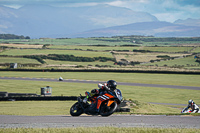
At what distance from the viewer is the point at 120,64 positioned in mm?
119125

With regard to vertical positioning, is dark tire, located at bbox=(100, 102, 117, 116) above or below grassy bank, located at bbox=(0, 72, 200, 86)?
above

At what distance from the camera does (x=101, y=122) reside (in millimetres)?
16172

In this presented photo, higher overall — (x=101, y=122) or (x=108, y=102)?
(x=108, y=102)

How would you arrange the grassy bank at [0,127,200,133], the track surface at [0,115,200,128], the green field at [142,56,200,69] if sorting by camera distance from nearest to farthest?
the grassy bank at [0,127,200,133]
the track surface at [0,115,200,128]
the green field at [142,56,200,69]

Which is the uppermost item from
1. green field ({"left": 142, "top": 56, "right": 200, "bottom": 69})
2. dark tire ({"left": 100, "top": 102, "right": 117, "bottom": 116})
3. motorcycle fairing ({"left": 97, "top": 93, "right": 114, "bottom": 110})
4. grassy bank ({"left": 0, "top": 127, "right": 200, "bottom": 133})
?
motorcycle fairing ({"left": 97, "top": 93, "right": 114, "bottom": 110})

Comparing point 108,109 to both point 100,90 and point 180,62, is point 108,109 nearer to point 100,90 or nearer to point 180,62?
point 100,90

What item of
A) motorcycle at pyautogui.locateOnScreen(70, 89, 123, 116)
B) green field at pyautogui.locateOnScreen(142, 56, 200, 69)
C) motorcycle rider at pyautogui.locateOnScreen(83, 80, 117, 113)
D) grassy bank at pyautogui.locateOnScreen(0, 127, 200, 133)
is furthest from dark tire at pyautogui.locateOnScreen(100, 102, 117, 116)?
green field at pyautogui.locateOnScreen(142, 56, 200, 69)

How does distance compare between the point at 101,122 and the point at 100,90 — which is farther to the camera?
the point at 100,90

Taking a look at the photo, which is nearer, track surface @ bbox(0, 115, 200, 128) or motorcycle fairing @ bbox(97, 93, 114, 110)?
track surface @ bbox(0, 115, 200, 128)

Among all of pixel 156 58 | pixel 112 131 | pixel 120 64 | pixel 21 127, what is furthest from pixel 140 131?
pixel 156 58

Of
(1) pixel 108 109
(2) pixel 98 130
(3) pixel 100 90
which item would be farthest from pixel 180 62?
Result: (2) pixel 98 130

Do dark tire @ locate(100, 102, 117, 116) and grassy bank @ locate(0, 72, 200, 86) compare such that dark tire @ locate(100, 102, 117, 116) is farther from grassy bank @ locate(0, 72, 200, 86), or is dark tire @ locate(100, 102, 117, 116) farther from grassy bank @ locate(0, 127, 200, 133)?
grassy bank @ locate(0, 72, 200, 86)

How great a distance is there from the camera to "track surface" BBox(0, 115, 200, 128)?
15.3 metres

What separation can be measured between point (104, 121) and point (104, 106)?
111cm
